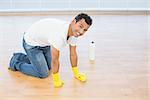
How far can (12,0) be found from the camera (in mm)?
4949

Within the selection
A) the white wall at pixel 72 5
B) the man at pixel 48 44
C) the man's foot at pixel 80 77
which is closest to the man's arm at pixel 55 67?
the man at pixel 48 44

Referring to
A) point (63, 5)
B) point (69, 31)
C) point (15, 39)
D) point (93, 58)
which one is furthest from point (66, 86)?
point (63, 5)

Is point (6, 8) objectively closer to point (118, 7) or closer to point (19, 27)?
point (19, 27)

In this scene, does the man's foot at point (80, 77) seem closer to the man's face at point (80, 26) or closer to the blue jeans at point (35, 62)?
the blue jeans at point (35, 62)

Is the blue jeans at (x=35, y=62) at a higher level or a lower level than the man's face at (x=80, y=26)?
lower

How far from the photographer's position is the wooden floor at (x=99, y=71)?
2.21 metres

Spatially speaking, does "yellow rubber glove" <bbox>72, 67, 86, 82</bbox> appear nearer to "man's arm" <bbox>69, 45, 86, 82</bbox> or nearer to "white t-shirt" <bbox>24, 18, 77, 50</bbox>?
"man's arm" <bbox>69, 45, 86, 82</bbox>

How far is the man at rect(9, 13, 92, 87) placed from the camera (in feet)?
7.16

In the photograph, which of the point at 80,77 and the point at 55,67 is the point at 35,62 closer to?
the point at 55,67

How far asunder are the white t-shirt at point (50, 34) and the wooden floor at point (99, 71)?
0.31 metres

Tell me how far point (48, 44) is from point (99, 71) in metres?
0.52

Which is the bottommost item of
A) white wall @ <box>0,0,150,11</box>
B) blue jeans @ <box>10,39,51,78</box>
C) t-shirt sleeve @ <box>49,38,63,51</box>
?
blue jeans @ <box>10,39,51,78</box>

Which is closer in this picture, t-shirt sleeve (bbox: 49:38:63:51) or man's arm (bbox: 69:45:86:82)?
t-shirt sleeve (bbox: 49:38:63:51)

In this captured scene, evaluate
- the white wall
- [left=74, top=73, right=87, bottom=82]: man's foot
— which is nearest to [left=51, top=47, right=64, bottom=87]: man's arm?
[left=74, top=73, right=87, bottom=82]: man's foot
